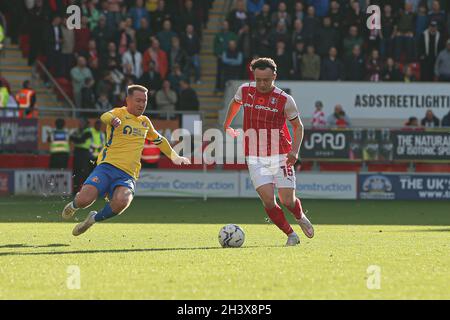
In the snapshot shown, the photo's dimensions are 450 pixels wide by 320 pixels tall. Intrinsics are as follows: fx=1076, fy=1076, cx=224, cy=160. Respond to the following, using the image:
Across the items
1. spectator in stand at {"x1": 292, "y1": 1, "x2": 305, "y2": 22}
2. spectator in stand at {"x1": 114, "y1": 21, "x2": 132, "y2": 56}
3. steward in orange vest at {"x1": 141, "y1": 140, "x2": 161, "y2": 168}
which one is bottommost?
steward in orange vest at {"x1": 141, "y1": 140, "x2": 161, "y2": 168}

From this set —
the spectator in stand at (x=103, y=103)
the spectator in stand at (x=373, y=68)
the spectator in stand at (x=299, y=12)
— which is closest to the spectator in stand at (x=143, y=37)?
the spectator in stand at (x=103, y=103)

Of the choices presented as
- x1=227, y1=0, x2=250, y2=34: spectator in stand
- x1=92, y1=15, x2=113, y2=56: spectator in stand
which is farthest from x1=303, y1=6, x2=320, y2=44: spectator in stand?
x1=92, y1=15, x2=113, y2=56: spectator in stand

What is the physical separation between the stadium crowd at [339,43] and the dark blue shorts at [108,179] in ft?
50.4

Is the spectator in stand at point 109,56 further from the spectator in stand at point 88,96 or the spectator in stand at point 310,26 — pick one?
the spectator in stand at point 310,26

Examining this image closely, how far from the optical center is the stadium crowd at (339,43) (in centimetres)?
2880

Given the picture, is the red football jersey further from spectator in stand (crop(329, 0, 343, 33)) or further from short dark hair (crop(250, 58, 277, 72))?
spectator in stand (crop(329, 0, 343, 33))

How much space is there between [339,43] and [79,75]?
7.12m

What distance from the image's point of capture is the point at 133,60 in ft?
92.6

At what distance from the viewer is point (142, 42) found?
28797 mm

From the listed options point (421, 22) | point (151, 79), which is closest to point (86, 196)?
point (151, 79)

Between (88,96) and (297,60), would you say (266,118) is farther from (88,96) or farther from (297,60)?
(297,60)

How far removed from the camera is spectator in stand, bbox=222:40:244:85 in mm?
28859

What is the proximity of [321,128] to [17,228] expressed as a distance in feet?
39.7
